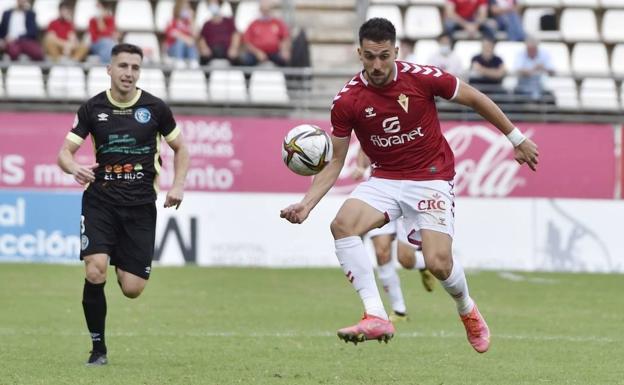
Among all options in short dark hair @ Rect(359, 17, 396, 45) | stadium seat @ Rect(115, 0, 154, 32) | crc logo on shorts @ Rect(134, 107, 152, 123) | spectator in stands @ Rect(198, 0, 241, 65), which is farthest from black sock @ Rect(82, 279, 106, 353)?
stadium seat @ Rect(115, 0, 154, 32)

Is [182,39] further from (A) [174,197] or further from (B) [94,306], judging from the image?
(B) [94,306]

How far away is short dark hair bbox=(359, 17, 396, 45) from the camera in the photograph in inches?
356

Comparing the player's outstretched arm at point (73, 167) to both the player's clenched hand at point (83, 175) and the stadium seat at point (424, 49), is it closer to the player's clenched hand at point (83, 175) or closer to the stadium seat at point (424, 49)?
the player's clenched hand at point (83, 175)

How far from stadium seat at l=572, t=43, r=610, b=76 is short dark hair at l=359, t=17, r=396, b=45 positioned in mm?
16225

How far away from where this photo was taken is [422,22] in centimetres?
2531

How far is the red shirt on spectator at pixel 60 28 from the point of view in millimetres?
23000

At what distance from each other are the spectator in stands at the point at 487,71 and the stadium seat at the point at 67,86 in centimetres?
639

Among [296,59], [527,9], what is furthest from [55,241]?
[527,9]

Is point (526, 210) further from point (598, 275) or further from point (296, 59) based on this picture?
point (296, 59)

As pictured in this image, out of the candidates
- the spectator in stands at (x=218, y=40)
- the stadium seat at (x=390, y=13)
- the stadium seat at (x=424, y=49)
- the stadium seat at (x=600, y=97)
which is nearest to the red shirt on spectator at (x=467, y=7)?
the stadium seat at (x=424, y=49)

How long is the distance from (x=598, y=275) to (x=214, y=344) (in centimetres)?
1026

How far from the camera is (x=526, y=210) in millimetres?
21328

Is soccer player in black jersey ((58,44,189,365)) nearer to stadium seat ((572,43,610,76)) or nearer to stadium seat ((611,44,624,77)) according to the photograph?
stadium seat ((572,43,610,76))

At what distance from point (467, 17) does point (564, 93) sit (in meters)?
2.62
